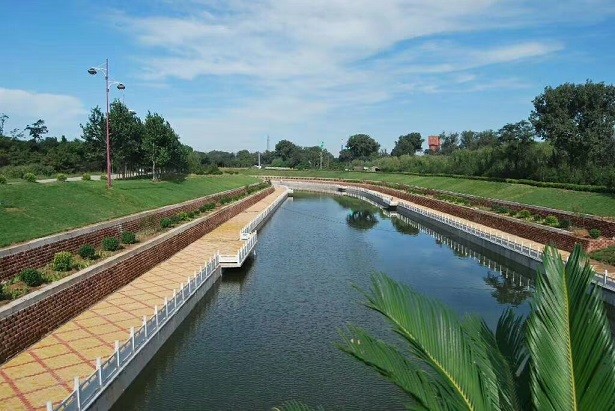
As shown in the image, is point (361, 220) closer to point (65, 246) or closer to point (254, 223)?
point (254, 223)

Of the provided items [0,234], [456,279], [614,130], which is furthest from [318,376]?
[614,130]

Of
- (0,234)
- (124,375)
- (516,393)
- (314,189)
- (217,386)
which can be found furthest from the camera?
(314,189)

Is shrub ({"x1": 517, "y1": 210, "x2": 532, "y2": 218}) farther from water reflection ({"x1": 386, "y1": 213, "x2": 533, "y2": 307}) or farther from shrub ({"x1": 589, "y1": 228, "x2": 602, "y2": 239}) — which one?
shrub ({"x1": 589, "y1": 228, "x2": 602, "y2": 239})

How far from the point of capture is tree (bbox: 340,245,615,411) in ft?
10.7

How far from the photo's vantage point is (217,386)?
38.2 feet

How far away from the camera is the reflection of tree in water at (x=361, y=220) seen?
4052cm

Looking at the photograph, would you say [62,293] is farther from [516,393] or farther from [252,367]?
[516,393]

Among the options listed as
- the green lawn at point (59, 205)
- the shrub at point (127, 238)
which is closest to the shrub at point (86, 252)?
the green lawn at point (59, 205)

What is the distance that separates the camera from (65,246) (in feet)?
55.8

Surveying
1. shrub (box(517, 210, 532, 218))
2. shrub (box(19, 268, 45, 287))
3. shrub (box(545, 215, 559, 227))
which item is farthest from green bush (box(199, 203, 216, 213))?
shrub (box(545, 215, 559, 227))

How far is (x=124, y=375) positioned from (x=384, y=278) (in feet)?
29.5

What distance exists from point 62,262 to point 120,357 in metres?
5.59

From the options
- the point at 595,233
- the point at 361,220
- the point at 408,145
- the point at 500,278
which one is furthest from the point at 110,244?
the point at 408,145

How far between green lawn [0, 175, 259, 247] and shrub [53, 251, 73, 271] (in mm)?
1286
